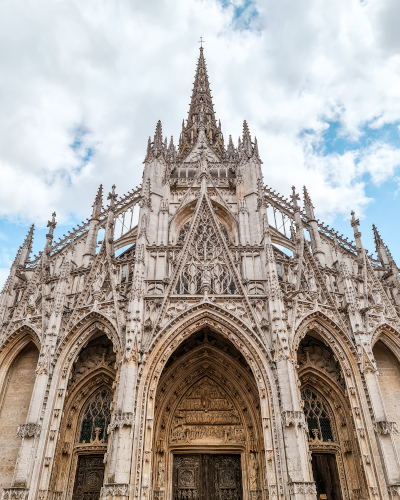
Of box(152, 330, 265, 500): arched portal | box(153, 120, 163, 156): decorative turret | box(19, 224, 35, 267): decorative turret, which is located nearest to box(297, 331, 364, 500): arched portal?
box(152, 330, 265, 500): arched portal

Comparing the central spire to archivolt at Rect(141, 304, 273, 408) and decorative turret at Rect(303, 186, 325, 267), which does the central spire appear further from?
archivolt at Rect(141, 304, 273, 408)

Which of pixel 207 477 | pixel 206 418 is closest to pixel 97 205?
pixel 206 418

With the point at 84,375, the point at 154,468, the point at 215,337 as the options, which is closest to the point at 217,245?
the point at 215,337

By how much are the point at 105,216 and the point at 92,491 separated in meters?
12.6

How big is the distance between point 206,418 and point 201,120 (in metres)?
21.1

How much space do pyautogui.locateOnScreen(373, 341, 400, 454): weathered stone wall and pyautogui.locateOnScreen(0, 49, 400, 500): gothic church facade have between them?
0.18 feet

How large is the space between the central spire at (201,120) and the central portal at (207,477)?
789 inches

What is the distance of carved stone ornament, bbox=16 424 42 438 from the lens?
1273 centimetres

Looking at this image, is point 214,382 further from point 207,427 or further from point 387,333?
point 387,333

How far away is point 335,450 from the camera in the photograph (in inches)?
595

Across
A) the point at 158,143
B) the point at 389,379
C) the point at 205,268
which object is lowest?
the point at 389,379

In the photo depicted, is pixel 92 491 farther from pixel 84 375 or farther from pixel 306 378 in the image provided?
pixel 306 378

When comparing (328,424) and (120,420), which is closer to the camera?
(120,420)

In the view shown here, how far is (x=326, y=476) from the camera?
1487 cm
